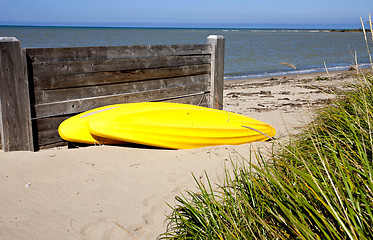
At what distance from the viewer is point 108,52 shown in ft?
16.8

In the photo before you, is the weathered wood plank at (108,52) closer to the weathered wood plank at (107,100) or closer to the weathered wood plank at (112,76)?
the weathered wood plank at (112,76)

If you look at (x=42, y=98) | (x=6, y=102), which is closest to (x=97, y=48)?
(x=42, y=98)

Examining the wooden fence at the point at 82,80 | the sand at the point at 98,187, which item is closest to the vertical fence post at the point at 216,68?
the wooden fence at the point at 82,80

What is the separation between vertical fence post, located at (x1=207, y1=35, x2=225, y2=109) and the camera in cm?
629

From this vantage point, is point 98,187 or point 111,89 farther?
point 111,89

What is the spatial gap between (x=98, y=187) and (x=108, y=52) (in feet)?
6.80

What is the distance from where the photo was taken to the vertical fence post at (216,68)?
6289 mm

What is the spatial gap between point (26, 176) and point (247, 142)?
2.87 m

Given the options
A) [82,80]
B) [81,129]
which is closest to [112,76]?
[82,80]

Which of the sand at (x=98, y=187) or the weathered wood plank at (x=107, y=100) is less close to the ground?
the weathered wood plank at (x=107, y=100)

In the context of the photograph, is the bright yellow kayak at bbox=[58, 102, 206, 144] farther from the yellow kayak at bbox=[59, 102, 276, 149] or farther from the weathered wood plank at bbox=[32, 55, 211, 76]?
the weathered wood plank at bbox=[32, 55, 211, 76]

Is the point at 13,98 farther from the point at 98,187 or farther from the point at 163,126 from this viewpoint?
the point at 163,126

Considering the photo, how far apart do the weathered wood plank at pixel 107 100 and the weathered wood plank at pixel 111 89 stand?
0.16 feet

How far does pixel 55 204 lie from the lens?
3.45 meters
